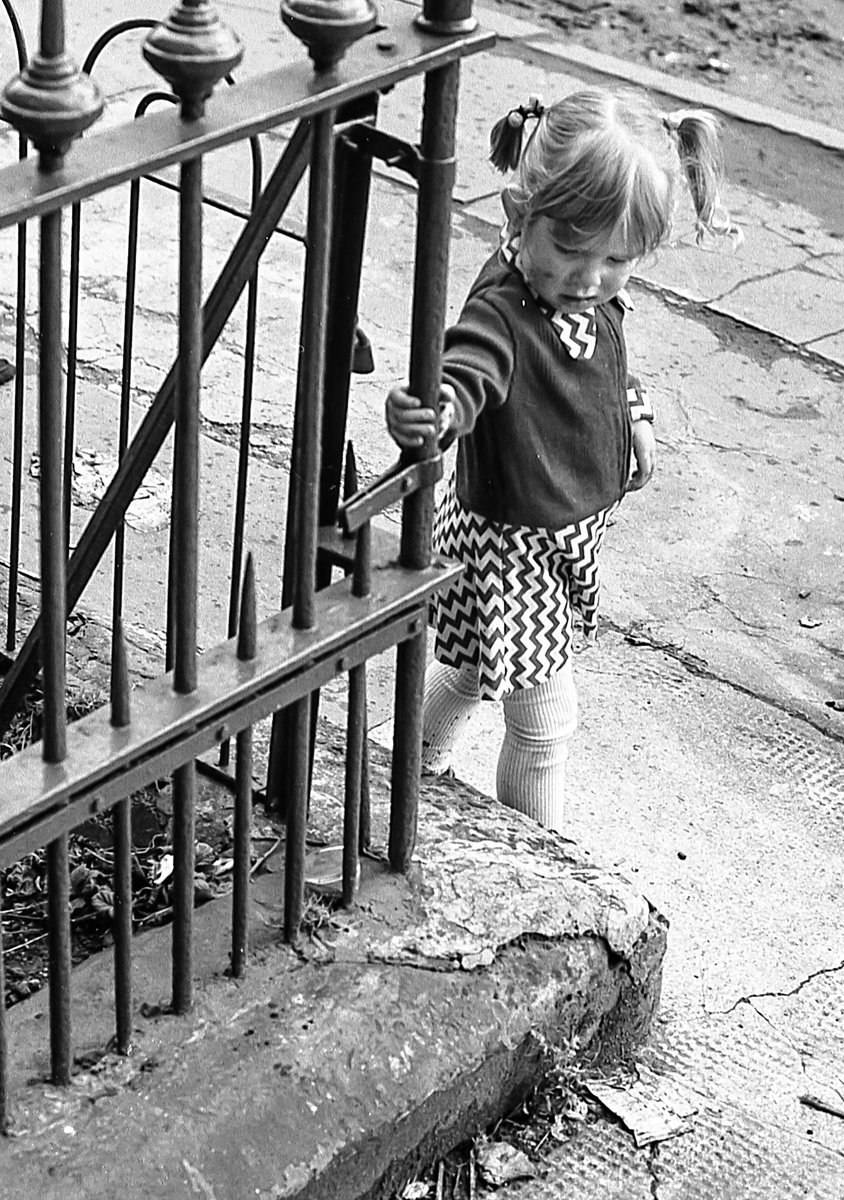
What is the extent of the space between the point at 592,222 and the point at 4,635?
1.40 m

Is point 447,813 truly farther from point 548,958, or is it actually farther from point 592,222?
point 592,222

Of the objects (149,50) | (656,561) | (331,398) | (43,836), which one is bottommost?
(656,561)

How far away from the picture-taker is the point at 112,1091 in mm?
2100

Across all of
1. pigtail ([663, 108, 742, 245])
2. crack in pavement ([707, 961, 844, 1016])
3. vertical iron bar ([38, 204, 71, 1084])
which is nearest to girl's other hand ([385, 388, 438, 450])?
vertical iron bar ([38, 204, 71, 1084])

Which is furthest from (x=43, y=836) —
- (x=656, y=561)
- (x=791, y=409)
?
(x=791, y=409)

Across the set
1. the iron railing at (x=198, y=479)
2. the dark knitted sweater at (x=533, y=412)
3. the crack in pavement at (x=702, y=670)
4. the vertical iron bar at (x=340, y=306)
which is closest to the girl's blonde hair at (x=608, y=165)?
the dark knitted sweater at (x=533, y=412)

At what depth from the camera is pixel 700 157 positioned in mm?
2652

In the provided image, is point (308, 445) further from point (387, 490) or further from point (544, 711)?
point (544, 711)

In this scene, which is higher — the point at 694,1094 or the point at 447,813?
the point at 447,813

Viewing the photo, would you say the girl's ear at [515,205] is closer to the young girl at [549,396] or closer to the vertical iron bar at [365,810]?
the young girl at [549,396]

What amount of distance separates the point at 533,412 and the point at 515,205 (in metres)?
0.31

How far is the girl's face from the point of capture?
257 centimetres

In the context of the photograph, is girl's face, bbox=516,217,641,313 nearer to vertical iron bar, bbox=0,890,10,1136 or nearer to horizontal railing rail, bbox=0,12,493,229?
horizontal railing rail, bbox=0,12,493,229

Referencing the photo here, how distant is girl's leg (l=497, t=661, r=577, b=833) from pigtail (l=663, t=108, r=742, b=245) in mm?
772
